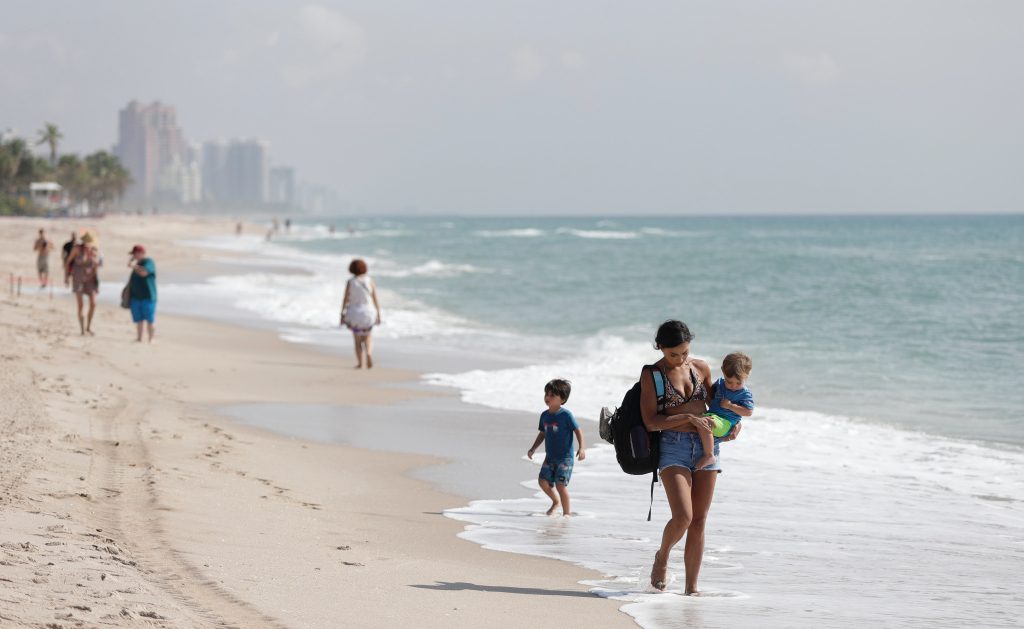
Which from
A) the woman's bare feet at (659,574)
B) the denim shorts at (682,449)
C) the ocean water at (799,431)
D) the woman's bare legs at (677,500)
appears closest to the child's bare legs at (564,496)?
the ocean water at (799,431)

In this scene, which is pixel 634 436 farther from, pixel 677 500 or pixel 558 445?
pixel 558 445

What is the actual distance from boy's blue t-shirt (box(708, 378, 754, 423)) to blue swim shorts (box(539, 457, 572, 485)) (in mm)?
2206

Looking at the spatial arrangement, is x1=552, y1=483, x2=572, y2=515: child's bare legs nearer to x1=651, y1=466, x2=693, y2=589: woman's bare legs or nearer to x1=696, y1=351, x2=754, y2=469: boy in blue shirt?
x1=651, y1=466, x2=693, y2=589: woman's bare legs

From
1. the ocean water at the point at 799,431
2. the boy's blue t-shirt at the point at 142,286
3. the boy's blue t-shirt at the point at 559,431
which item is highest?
the boy's blue t-shirt at the point at 142,286

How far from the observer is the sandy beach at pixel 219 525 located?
4785mm

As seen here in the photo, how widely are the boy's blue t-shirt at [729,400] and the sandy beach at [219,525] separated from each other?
109cm

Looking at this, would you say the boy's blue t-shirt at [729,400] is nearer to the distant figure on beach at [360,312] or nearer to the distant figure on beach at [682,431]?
the distant figure on beach at [682,431]

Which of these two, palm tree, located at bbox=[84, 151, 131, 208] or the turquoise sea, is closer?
the turquoise sea

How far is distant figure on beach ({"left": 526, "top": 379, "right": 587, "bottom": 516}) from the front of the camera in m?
7.45

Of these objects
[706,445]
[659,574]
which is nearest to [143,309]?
[659,574]

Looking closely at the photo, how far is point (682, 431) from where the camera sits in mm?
5445

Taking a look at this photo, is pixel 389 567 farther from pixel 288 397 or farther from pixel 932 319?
pixel 932 319

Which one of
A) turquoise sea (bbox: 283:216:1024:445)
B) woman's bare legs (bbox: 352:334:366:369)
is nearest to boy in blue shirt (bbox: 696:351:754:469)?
turquoise sea (bbox: 283:216:1024:445)

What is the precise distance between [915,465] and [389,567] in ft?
18.0
